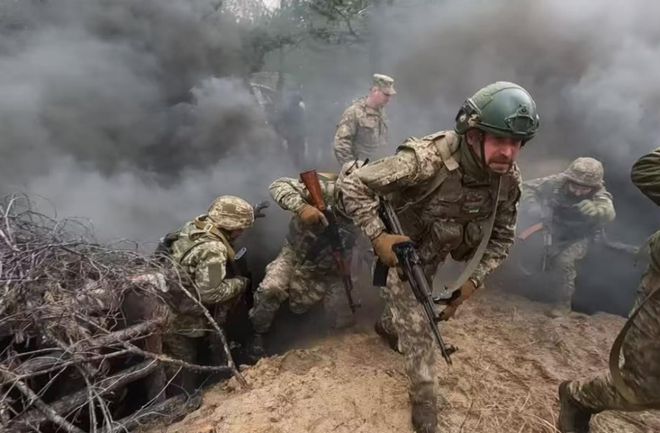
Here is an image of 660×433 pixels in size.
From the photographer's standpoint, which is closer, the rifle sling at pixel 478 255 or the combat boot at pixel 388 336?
the rifle sling at pixel 478 255

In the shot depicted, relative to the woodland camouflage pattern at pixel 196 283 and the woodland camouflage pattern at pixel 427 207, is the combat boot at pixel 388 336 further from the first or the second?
the woodland camouflage pattern at pixel 196 283

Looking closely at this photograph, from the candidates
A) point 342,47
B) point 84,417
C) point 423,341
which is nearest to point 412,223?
point 423,341

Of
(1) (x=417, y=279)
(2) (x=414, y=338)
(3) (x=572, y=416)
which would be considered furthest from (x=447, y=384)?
(1) (x=417, y=279)

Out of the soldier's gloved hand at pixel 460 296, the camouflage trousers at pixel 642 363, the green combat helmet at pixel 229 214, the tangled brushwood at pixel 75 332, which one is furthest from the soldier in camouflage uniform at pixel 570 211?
the tangled brushwood at pixel 75 332

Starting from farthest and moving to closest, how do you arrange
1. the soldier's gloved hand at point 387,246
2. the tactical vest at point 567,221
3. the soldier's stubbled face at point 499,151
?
1. the tactical vest at point 567,221
2. the soldier's gloved hand at point 387,246
3. the soldier's stubbled face at point 499,151

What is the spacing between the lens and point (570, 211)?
4879mm

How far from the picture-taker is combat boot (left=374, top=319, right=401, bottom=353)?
12.4 feet

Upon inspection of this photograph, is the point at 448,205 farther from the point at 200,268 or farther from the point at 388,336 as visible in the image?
the point at 200,268

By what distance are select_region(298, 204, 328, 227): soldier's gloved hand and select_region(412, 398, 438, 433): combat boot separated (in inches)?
63.2

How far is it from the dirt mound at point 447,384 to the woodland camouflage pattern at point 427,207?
1.32 ft

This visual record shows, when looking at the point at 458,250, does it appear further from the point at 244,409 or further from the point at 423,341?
the point at 244,409

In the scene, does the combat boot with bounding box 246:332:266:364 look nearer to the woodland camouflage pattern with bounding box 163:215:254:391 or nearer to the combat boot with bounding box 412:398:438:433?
the woodland camouflage pattern with bounding box 163:215:254:391

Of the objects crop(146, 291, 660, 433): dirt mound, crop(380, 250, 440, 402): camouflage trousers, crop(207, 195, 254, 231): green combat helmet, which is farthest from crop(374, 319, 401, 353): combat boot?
crop(207, 195, 254, 231): green combat helmet

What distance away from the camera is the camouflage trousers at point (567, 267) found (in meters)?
4.84
